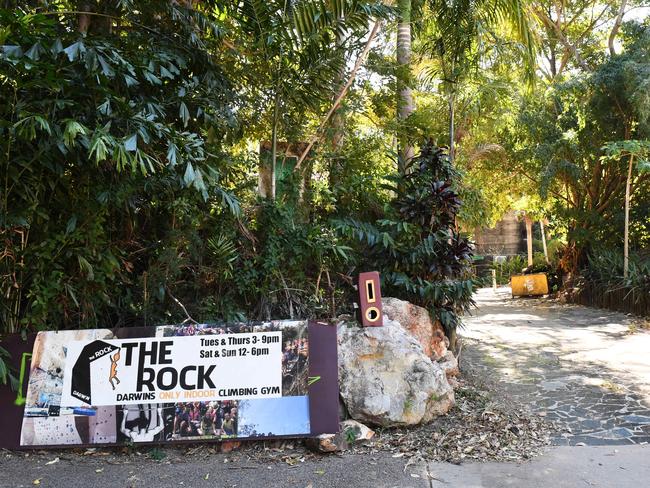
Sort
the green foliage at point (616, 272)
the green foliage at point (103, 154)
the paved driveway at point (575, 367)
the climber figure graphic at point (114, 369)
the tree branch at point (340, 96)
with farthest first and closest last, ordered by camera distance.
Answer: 1. the green foliage at point (616, 272)
2. the tree branch at point (340, 96)
3. the paved driveway at point (575, 367)
4. the climber figure graphic at point (114, 369)
5. the green foliage at point (103, 154)

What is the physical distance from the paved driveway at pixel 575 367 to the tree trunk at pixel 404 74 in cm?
338

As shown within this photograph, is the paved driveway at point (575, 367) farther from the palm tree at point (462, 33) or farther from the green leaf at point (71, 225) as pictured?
the green leaf at point (71, 225)

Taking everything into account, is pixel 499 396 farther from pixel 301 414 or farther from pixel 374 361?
pixel 301 414

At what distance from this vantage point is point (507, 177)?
17.2 m

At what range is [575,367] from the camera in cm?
758

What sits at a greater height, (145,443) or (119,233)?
(119,233)

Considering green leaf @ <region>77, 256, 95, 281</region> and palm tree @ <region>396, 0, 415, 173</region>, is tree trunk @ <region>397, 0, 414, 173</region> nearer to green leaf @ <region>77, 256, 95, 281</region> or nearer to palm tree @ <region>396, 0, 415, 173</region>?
palm tree @ <region>396, 0, 415, 173</region>

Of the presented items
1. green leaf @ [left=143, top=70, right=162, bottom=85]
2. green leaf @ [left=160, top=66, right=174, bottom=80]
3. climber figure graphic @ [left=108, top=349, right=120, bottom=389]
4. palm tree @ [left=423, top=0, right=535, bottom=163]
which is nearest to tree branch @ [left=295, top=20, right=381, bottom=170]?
palm tree @ [left=423, top=0, right=535, bottom=163]

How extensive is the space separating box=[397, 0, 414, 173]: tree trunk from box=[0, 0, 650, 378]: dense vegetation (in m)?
0.04

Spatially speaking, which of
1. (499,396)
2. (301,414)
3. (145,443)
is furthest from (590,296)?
(145,443)

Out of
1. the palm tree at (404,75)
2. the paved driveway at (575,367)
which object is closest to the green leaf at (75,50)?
the palm tree at (404,75)

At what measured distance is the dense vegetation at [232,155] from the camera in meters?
4.15

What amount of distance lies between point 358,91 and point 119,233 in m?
3.78

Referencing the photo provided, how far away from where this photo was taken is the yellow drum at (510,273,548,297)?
1780 cm
